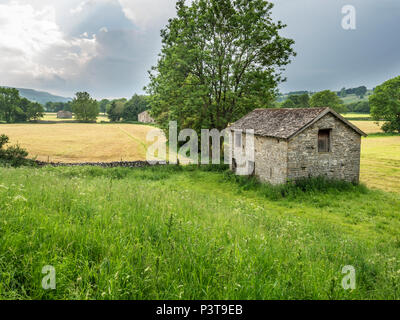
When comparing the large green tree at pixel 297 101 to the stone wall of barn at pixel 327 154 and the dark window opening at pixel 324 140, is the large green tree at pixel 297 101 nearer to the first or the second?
the stone wall of barn at pixel 327 154

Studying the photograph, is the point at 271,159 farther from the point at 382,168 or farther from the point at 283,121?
the point at 382,168

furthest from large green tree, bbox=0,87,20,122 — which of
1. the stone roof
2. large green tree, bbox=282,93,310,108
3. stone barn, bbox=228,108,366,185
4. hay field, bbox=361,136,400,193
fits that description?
hay field, bbox=361,136,400,193

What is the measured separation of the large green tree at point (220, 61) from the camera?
25.7 m

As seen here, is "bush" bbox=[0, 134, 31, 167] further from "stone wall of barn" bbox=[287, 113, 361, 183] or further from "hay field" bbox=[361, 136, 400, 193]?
"hay field" bbox=[361, 136, 400, 193]

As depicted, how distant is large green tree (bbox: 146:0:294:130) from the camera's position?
25.7 metres

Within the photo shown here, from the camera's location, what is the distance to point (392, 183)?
20766 millimetres

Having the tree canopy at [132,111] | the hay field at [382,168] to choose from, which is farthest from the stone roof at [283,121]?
the tree canopy at [132,111]

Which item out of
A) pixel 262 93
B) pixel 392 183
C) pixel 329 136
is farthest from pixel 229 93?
pixel 392 183

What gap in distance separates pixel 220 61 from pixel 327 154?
15202mm

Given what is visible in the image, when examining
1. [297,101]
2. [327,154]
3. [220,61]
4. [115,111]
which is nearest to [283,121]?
[327,154]

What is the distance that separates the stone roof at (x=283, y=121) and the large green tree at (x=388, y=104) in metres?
49.6

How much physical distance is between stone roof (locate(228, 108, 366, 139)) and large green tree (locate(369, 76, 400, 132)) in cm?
4958

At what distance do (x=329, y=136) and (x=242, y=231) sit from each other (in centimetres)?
1595
